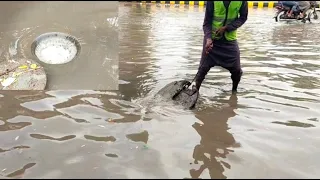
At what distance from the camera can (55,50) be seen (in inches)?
203

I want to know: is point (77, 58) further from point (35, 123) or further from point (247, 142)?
point (247, 142)

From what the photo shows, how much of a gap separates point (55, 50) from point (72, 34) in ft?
7.32

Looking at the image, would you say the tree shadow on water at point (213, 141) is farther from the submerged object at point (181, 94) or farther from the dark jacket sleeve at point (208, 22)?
the dark jacket sleeve at point (208, 22)

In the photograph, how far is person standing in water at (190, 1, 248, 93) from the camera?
430 centimetres

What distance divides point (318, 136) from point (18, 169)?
8.82 ft

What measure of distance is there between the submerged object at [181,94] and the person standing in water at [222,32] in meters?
0.10

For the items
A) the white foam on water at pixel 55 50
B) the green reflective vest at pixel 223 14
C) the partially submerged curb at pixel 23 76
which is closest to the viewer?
the green reflective vest at pixel 223 14

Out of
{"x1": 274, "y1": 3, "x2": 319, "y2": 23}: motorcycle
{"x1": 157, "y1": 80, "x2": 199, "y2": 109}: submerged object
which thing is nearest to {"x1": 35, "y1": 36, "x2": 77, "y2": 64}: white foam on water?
{"x1": 157, "y1": 80, "x2": 199, "y2": 109}: submerged object

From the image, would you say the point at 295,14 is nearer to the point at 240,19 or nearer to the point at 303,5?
the point at 303,5

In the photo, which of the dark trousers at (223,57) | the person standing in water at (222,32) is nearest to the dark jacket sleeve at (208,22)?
the person standing in water at (222,32)

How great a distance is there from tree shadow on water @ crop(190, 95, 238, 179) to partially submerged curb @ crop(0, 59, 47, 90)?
7.28 ft

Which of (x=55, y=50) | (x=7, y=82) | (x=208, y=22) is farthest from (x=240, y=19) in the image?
(x=7, y=82)

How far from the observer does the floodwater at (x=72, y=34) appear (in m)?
5.36

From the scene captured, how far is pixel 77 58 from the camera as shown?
18.5ft
